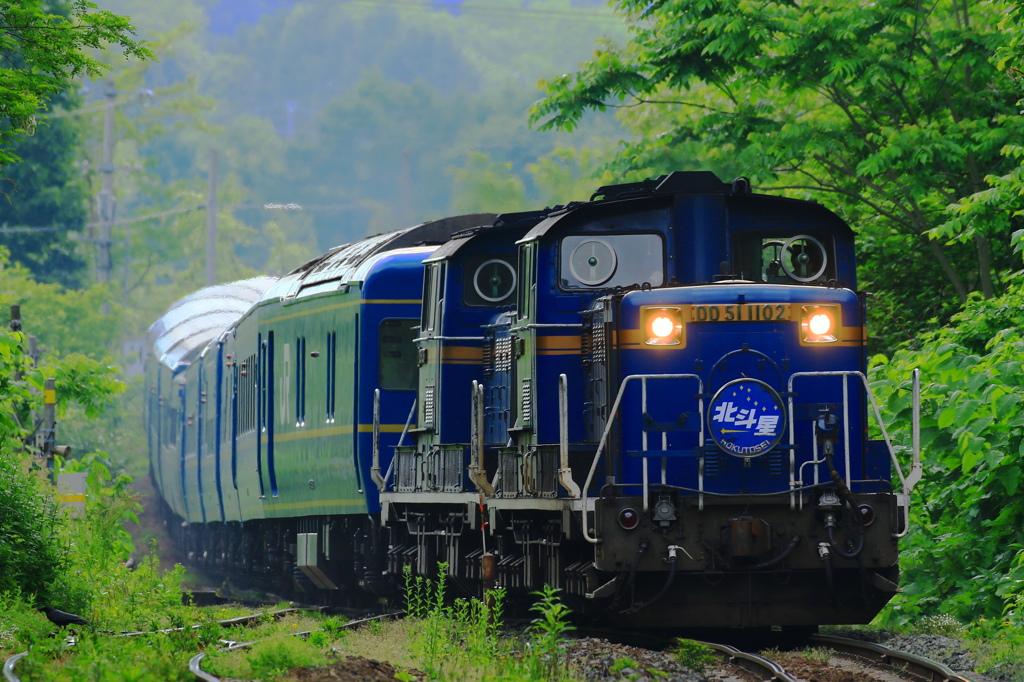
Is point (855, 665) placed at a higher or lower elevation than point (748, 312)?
lower

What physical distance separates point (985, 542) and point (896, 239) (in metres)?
7.33

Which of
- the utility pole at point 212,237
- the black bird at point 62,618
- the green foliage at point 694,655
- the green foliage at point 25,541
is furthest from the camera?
the utility pole at point 212,237

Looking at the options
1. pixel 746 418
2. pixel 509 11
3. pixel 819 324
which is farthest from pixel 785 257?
pixel 509 11

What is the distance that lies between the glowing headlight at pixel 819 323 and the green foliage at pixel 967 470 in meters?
2.06

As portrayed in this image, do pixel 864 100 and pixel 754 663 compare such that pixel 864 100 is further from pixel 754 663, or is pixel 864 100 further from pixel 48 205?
pixel 48 205

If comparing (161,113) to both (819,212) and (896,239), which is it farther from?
(819,212)

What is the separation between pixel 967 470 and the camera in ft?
36.9

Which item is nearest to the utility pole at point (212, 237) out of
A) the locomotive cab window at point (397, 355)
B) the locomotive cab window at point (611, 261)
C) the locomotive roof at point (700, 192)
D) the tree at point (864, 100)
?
the tree at point (864, 100)

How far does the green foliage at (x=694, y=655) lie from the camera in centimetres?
942

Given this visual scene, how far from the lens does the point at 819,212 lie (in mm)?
10438

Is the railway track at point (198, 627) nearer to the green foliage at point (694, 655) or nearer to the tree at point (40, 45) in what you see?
the green foliage at point (694, 655)

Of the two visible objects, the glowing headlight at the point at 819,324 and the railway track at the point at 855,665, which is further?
the glowing headlight at the point at 819,324

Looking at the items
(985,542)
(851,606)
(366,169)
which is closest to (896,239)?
(985,542)

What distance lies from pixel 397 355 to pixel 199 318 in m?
19.0
